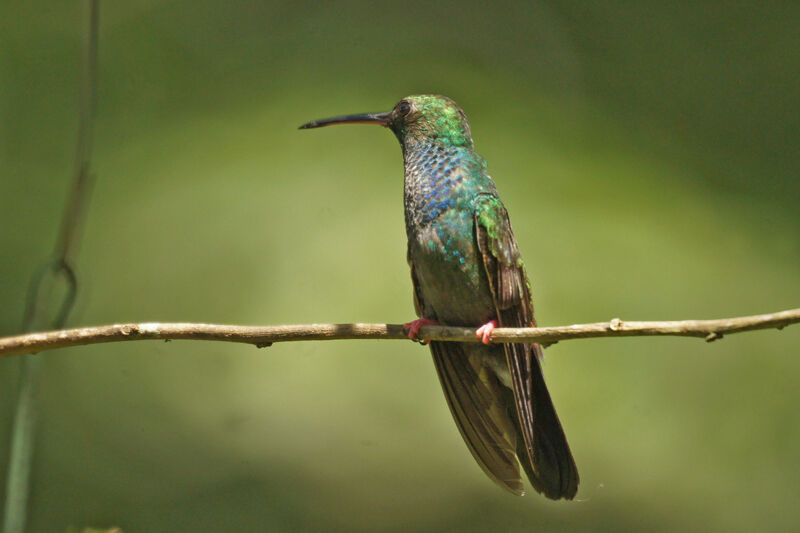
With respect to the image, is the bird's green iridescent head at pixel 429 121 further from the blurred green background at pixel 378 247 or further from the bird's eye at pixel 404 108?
the blurred green background at pixel 378 247

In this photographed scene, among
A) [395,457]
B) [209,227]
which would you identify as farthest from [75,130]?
[395,457]

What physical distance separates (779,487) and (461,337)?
10.3 ft

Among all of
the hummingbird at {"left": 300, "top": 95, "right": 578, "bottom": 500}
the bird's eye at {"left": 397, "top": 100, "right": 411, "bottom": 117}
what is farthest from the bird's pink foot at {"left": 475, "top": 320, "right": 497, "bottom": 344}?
the bird's eye at {"left": 397, "top": 100, "right": 411, "bottom": 117}

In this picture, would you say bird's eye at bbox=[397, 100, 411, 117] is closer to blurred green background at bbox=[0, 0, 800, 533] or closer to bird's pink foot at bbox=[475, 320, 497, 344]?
bird's pink foot at bbox=[475, 320, 497, 344]

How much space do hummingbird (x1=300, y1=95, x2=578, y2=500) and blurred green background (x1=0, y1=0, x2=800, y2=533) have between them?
5.05ft

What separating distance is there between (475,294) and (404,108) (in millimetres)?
712

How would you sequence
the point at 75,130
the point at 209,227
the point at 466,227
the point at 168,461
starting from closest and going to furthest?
the point at 466,227
the point at 168,461
the point at 209,227
the point at 75,130

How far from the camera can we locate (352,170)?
16.4ft

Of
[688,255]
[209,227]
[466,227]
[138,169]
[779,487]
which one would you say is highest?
[138,169]

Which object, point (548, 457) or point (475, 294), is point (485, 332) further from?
point (548, 457)

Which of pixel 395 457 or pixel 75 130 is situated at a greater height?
pixel 75 130

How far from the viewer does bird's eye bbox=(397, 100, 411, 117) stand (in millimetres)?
2832

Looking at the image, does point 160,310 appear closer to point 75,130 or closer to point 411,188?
point 75,130

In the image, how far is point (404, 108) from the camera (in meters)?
2.84
